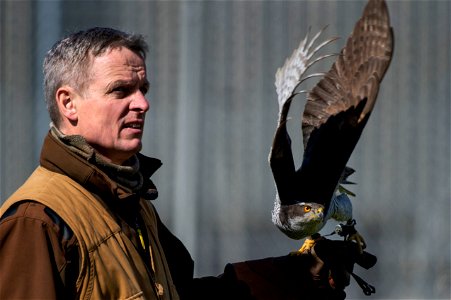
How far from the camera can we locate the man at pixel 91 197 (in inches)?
71.8

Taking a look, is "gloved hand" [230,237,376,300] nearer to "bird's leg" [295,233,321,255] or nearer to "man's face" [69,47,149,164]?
"bird's leg" [295,233,321,255]

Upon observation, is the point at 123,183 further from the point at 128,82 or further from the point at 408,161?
the point at 408,161

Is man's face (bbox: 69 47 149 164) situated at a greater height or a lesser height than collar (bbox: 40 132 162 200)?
greater

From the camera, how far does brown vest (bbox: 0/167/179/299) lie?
74.2 inches

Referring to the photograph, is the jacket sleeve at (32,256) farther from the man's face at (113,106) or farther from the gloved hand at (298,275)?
the gloved hand at (298,275)

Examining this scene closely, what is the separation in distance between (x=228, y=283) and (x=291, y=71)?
0.94 metres

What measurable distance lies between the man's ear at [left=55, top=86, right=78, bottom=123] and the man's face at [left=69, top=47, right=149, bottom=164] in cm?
1

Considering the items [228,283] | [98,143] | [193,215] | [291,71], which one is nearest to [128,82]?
[98,143]

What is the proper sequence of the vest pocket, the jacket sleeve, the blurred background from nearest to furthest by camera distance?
the jacket sleeve < the vest pocket < the blurred background

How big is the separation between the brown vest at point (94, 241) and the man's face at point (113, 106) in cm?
14

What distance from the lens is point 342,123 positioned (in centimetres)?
296

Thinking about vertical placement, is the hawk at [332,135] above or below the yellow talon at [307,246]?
above

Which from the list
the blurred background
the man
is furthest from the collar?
the blurred background

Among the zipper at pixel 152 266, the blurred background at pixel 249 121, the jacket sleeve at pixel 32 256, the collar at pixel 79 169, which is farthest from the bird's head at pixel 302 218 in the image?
the blurred background at pixel 249 121
